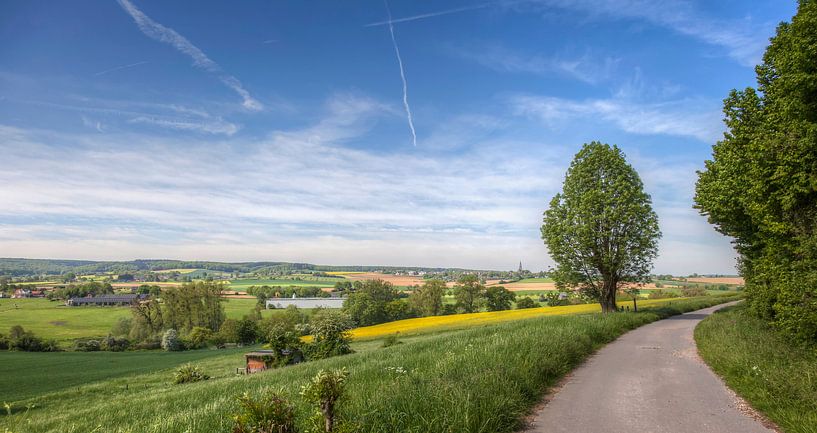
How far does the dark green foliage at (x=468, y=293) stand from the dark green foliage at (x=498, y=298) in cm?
172

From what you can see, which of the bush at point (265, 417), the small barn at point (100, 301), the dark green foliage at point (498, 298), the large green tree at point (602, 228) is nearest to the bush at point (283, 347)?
the large green tree at point (602, 228)

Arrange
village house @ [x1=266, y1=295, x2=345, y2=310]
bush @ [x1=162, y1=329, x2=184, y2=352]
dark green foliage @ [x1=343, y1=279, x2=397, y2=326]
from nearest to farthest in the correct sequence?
bush @ [x1=162, y1=329, x2=184, y2=352], dark green foliage @ [x1=343, y1=279, x2=397, y2=326], village house @ [x1=266, y1=295, x2=345, y2=310]

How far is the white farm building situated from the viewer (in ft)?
380

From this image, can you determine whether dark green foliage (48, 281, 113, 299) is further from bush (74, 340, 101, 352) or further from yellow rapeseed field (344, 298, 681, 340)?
yellow rapeseed field (344, 298, 681, 340)

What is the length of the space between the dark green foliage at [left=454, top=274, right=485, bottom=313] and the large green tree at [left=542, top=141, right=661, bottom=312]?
59539 mm

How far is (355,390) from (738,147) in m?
16.7

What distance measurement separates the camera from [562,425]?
6055 millimetres

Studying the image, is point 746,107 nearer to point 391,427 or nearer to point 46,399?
point 391,427

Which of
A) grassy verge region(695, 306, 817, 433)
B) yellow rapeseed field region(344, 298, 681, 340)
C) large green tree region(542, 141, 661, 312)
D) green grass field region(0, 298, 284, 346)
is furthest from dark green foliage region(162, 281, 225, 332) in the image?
grassy verge region(695, 306, 817, 433)

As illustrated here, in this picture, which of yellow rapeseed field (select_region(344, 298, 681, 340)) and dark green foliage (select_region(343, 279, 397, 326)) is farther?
dark green foliage (select_region(343, 279, 397, 326))

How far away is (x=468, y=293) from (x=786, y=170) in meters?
79.5

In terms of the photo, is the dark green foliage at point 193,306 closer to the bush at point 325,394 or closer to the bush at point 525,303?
the bush at point 525,303

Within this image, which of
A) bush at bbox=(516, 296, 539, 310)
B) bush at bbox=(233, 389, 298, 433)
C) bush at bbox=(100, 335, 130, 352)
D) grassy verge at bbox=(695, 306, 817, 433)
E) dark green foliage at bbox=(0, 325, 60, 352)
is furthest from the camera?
bush at bbox=(516, 296, 539, 310)

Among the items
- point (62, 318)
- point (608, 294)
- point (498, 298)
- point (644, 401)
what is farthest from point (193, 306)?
point (644, 401)
